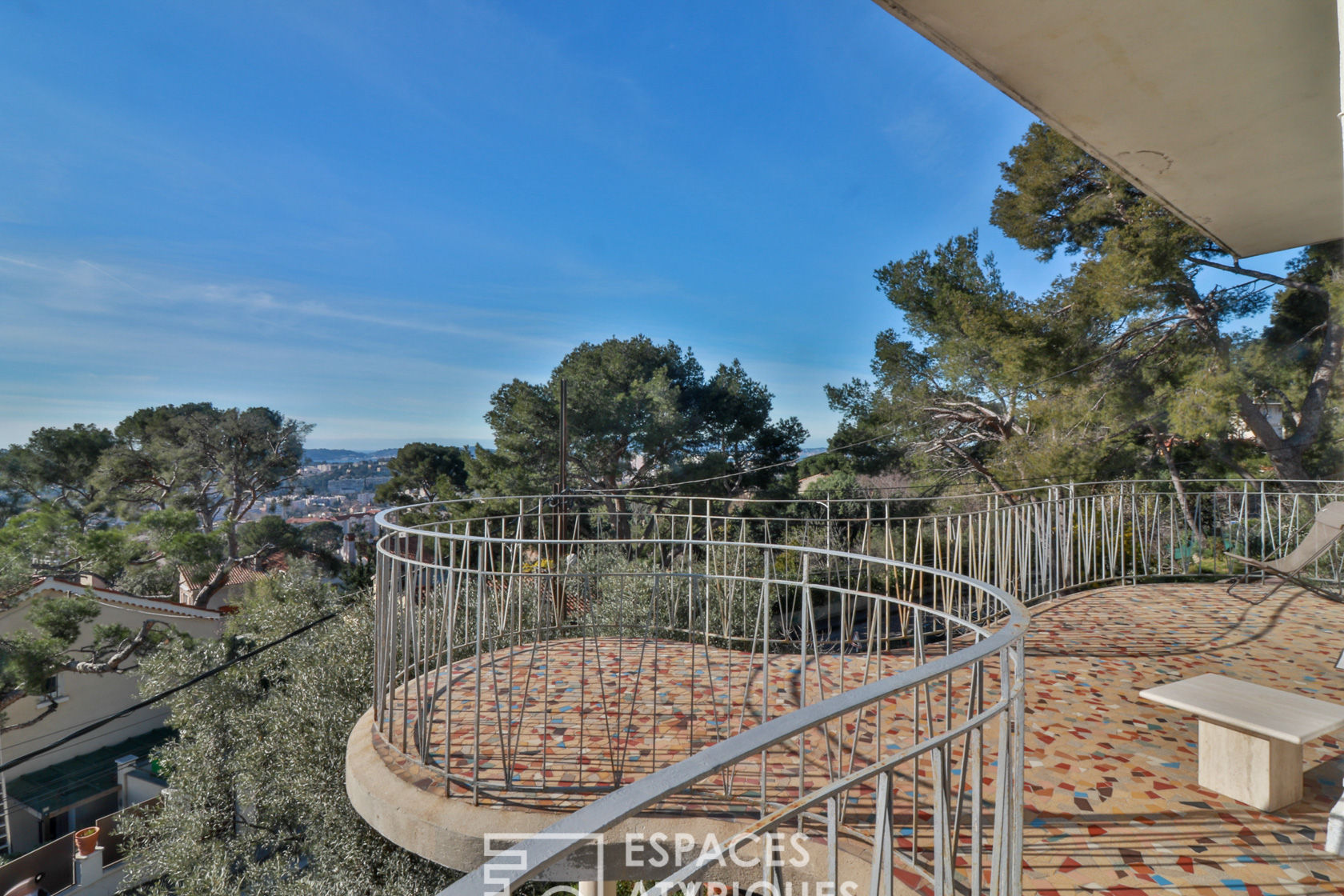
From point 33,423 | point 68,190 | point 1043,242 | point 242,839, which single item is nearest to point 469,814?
point 242,839

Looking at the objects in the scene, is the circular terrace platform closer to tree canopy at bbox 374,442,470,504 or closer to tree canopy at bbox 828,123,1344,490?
tree canopy at bbox 828,123,1344,490

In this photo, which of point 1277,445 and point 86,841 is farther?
point 86,841

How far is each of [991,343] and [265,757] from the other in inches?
540

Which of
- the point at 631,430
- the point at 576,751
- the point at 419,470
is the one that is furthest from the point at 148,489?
the point at 576,751

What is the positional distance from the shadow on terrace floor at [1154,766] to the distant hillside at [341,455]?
29190mm

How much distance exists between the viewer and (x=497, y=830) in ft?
7.72

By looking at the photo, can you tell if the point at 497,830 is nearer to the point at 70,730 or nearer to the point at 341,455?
the point at 70,730

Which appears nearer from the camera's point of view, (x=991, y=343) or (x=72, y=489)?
(x=991, y=343)

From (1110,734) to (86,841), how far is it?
57.4ft

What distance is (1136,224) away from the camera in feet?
31.8

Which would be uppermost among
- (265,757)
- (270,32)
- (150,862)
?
(270,32)

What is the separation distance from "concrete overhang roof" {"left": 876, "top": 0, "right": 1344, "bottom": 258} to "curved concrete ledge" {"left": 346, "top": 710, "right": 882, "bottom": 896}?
294cm

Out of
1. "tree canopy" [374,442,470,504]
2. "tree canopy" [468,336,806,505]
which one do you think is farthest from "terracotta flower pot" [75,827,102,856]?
"tree canopy" [374,442,470,504]

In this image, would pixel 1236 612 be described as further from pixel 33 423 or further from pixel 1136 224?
pixel 33 423
